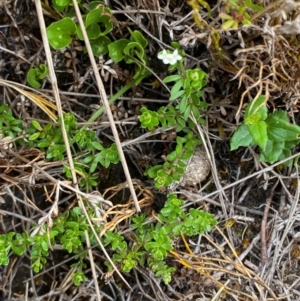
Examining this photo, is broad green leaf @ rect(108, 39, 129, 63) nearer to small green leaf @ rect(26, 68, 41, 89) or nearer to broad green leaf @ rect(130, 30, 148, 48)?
broad green leaf @ rect(130, 30, 148, 48)

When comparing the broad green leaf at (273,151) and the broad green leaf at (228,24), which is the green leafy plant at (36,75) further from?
the broad green leaf at (273,151)

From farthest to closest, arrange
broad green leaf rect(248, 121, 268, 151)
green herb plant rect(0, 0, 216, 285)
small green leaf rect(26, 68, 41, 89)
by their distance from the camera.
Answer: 1. small green leaf rect(26, 68, 41, 89)
2. green herb plant rect(0, 0, 216, 285)
3. broad green leaf rect(248, 121, 268, 151)

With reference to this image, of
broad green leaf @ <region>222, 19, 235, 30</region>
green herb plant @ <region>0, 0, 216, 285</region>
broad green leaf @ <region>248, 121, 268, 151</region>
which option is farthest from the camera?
green herb plant @ <region>0, 0, 216, 285</region>

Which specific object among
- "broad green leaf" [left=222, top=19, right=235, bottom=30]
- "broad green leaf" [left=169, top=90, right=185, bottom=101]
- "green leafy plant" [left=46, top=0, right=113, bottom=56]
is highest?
"broad green leaf" [left=222, top=19, right=235, bottom=30]

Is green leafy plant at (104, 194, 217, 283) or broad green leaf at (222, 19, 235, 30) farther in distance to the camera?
green leafy plant at (104, 194, 217, 283)

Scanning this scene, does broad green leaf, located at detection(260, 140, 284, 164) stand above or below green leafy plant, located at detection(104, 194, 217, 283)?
above

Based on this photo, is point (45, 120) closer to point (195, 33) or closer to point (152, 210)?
point (152, 210)

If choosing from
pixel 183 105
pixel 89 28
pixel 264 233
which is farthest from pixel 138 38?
pixel 264 233

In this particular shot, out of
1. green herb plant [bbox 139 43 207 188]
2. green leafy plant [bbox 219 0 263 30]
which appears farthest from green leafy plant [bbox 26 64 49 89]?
green leafy plant [bbox 219 0 263 30]

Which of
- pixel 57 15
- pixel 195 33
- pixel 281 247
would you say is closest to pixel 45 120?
pixel 57 15
